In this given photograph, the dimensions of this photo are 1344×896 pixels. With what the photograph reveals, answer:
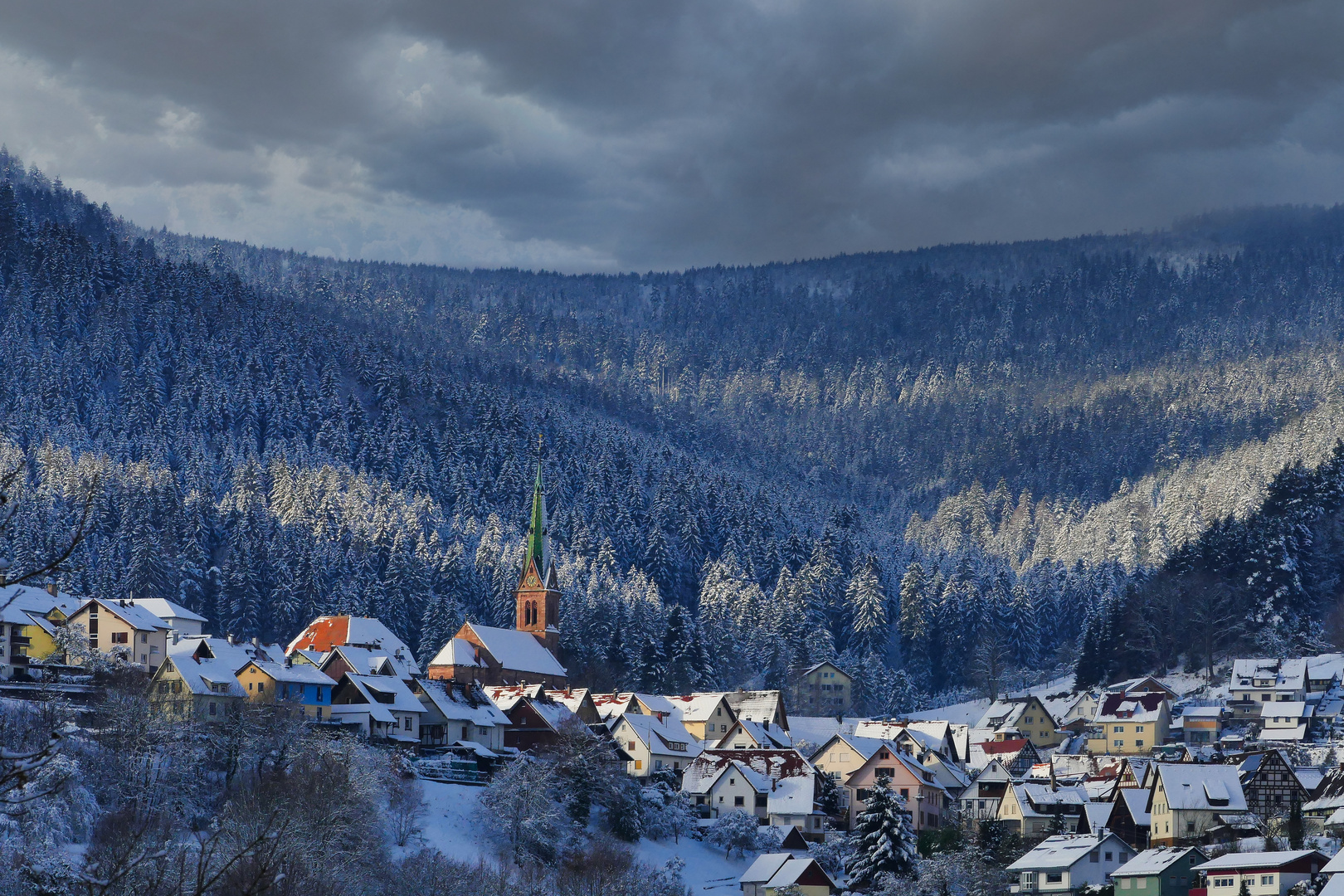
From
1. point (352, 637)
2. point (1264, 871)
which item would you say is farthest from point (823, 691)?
point (1264, 871)

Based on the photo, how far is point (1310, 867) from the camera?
72.4m

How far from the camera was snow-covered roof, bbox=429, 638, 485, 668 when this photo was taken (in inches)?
4828

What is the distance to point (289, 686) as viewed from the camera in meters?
93.0

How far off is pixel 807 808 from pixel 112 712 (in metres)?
38.7

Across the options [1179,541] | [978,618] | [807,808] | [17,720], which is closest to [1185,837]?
[807,808]

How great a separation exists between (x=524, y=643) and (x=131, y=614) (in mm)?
37748

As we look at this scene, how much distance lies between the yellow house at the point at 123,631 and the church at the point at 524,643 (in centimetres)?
2195

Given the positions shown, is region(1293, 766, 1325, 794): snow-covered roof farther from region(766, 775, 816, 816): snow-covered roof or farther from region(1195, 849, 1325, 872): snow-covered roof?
region(766, 775, 816, 816): snow-covered roof

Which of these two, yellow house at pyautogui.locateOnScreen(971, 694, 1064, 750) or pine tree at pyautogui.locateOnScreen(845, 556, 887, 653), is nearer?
yellow house at pyautogui.locateOnScreen(971, 694, 1064, 750)

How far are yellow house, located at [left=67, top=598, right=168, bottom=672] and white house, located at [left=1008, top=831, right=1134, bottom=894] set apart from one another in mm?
50650

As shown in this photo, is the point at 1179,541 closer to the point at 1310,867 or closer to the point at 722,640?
the point at 722,640

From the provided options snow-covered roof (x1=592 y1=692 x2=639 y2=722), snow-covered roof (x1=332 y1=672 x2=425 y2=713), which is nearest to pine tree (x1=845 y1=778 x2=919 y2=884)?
snow-covered roof (x1=592 y1=692 x2=639 y2=722)

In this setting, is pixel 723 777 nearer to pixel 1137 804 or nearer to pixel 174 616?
pixel 1137 804

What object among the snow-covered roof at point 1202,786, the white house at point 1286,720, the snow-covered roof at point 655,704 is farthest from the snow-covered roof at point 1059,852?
the snow-covered roof at point 655,704
